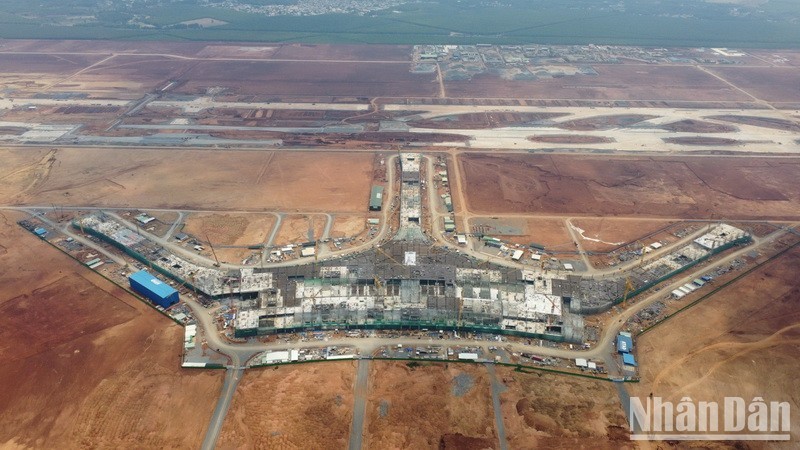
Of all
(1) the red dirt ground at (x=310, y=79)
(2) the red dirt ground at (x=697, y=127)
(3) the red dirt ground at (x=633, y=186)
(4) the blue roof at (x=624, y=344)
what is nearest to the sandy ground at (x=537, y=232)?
(3) the red dirt ground at (x=633, y=186)

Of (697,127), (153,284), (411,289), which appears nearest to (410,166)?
(411,289)

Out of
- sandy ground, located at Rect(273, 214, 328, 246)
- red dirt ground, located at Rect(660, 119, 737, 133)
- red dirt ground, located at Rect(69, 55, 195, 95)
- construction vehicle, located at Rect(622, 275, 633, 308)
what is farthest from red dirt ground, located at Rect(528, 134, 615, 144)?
red dirt ground, located at Rect(69, 55, 195, 95)

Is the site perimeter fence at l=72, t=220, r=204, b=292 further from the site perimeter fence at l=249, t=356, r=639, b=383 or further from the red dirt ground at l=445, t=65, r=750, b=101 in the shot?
the red dirt ground at l=445, t=65, r=750, b=101

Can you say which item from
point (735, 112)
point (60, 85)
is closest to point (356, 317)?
point (735, 112)

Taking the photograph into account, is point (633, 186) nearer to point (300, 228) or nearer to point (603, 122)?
point (603, 122)

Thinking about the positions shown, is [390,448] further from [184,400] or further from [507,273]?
[507,273]

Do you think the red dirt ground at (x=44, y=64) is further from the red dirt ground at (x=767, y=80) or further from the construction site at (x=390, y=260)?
the red dirt ground at (x=767, y=80)
